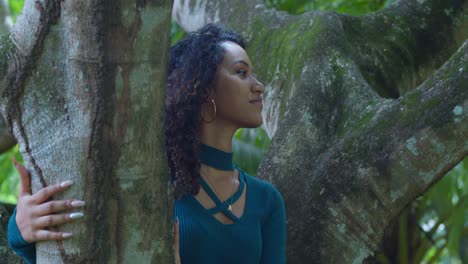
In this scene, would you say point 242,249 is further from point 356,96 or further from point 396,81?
point 396,81

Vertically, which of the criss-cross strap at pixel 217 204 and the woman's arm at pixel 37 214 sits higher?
the woman's arm at pixel 37 214

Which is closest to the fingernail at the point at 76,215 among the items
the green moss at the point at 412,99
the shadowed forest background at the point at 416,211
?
the green moss at the point at 412,99

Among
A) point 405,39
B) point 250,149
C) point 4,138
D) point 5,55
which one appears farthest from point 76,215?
point 250,149

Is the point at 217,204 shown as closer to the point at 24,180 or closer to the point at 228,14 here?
the point at 24,180

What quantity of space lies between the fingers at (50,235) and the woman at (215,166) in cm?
68

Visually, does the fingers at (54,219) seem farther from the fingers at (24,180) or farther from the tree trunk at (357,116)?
the tree trunk at (357,116)

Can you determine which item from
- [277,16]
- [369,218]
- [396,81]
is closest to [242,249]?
[369,218]

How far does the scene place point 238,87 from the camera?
2570mm

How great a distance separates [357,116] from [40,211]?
4.46 feet

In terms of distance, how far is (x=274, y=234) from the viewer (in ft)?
8.48

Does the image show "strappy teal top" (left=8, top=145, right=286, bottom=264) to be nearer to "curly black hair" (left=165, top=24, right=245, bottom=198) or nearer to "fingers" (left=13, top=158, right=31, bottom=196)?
"curly black hair" (left=165, top=24, right=245, bottom=198)

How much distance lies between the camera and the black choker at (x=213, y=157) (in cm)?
258

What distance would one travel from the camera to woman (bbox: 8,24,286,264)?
8.12ft

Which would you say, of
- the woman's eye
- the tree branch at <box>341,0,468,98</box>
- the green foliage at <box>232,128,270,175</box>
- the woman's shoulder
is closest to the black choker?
the woman's shoulder
